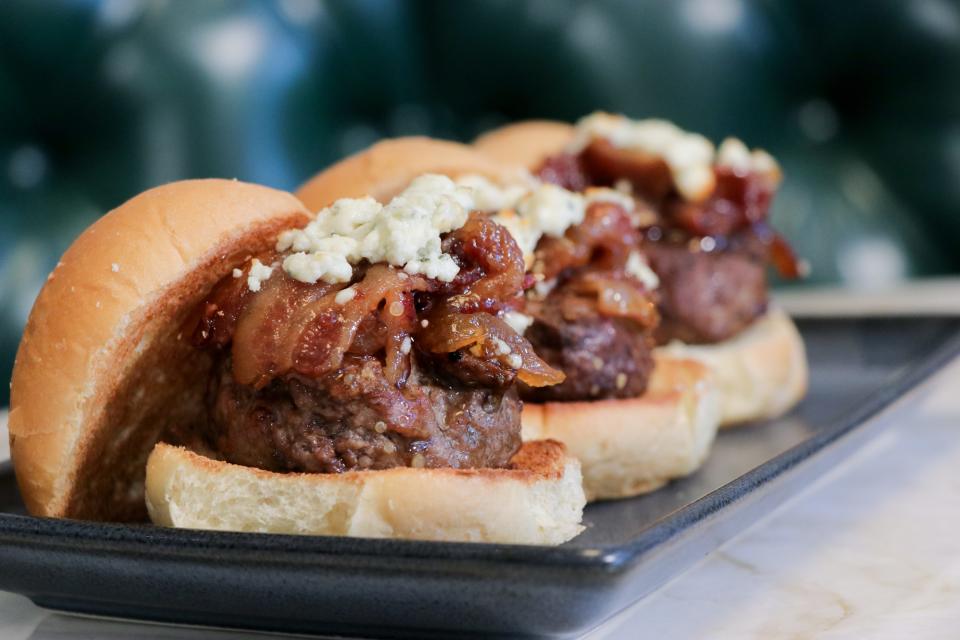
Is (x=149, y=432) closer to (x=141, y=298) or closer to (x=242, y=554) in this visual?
(x=141, y=298)

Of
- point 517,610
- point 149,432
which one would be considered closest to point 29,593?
point 149,432

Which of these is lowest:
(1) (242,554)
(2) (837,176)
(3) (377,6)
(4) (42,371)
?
(1) (242,554)

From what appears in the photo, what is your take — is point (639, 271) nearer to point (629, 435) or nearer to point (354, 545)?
point (629, 435)

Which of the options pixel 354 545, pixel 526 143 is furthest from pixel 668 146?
pixel 354 545

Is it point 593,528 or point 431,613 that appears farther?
point 593,528

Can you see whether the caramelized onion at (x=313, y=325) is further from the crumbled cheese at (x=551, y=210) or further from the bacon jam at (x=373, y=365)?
the crumbled cheese at (x=551, y=210)

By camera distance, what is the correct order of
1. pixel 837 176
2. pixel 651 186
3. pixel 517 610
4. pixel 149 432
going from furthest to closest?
pixel 837 176
pixel 651 186
pixel 149 432
pixel 517 610

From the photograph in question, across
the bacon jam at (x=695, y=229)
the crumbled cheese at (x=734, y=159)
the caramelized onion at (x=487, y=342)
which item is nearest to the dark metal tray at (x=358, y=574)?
the caramelized onion at (x=487, y=342)
